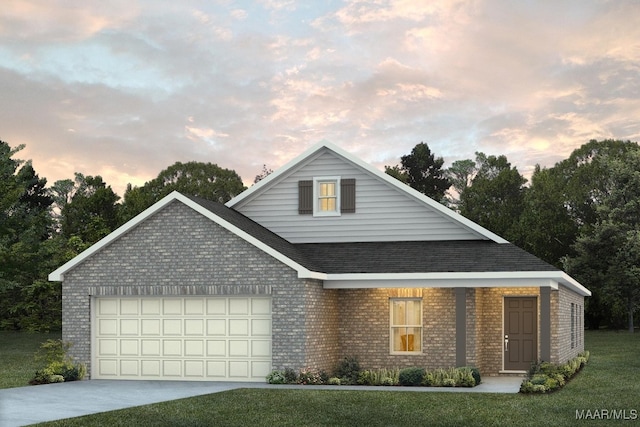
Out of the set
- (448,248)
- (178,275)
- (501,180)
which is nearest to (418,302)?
(448,248)

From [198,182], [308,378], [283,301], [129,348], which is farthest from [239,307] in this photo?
[198,182]

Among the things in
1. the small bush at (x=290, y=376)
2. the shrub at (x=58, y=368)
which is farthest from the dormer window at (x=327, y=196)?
the shrub at (x=58, y=368)

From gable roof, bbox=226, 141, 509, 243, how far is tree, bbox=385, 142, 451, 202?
173ft

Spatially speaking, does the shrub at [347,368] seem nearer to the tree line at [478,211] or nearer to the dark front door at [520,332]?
the dark front door at [520,332]

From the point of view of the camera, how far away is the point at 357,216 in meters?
29.5

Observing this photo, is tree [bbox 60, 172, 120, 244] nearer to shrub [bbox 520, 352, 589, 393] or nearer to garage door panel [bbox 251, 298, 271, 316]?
garage door panel [bbox 251, 298, 271, 316]

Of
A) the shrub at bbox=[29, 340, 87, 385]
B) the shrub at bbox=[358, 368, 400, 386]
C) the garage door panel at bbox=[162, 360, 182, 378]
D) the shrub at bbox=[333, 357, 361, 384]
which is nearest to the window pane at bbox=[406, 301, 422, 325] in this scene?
the shrub at bbox=[333, 357, 361, 384]

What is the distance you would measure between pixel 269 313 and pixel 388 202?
19.9ft

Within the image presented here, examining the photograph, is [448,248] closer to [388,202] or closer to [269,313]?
[388,202]

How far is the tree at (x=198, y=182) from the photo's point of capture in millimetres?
76750

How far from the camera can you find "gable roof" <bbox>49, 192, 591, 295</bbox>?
25250 mm

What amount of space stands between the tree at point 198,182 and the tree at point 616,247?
29.0m

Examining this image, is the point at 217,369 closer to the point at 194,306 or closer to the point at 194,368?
the point at 194,368

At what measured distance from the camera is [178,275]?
2575 centimetres
